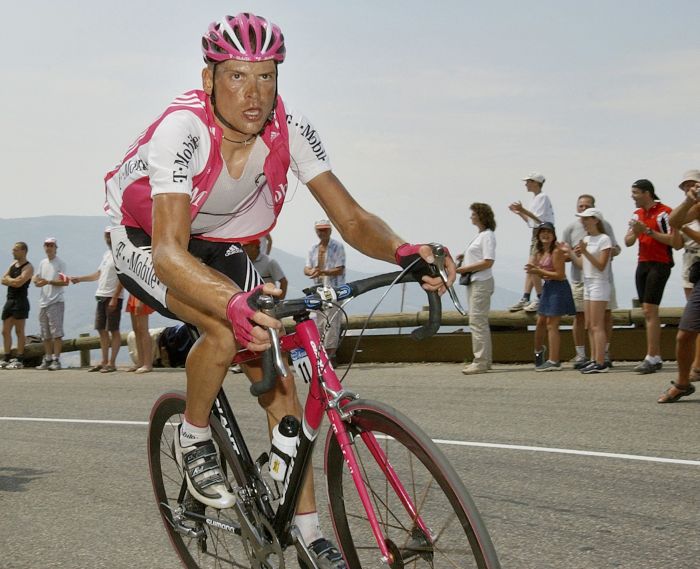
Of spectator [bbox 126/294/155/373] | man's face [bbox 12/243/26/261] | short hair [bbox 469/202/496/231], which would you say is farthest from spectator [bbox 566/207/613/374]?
man's face [bbox 12/243/26/261]

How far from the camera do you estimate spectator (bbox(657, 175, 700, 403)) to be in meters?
9.42

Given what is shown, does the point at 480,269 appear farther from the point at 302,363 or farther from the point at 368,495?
the point at 368,495

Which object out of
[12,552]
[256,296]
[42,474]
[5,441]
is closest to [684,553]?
[256,296]

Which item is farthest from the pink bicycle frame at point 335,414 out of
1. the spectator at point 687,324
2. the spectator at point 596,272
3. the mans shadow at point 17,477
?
the spectator at point 596,272

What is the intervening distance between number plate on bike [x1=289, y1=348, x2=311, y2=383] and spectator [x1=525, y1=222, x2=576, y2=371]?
351 inches

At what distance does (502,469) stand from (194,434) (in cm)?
336

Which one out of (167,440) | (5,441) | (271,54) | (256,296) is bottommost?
(5,441)

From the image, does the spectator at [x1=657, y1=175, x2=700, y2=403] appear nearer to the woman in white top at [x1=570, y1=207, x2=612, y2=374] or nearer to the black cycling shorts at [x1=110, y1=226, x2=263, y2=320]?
the woman in white top at [x1=570, y1=207, x2=612, y2=374]

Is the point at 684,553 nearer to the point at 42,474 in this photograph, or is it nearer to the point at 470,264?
the point at 42,474

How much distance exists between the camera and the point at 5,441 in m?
9.57

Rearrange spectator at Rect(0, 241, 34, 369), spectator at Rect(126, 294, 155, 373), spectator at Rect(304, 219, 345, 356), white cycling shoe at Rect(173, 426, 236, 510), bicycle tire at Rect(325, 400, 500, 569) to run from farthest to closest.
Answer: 1. spectator at Rect(0, 241, 34, 369)
2. spectator at Rect(126, 294, 155, 373)
3. spectator at Rect(304, 219, 345, 356)
4. white cycling shoe at Rect(173, 426, 236, 510)
5. bicycle tire at Rect(325, 400, 500, 569)

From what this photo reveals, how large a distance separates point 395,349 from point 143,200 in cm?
1150

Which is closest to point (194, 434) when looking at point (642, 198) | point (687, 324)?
point (687, 324)

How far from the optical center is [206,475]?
4.23 metres
